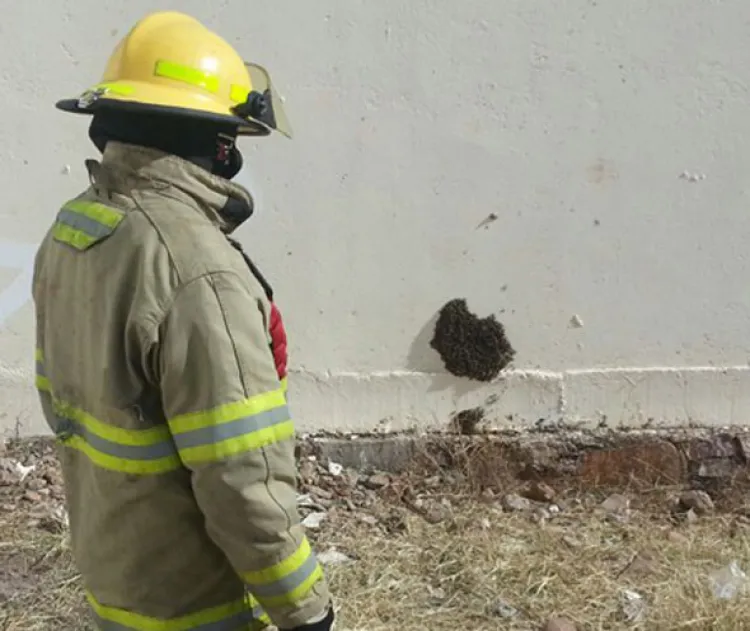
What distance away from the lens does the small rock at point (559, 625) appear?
9.04 feet

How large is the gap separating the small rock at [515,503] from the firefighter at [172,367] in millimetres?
2112

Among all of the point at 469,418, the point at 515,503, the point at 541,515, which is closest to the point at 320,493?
the point at 469,418

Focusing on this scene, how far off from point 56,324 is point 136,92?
438 mm

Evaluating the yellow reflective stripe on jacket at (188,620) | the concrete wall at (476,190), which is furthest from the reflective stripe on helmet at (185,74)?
the concrete wall at (476,190)

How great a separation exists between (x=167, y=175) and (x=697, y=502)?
9.52 feet

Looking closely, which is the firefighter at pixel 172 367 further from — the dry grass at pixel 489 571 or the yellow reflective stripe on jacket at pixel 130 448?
the dry grass at pixel 489 571

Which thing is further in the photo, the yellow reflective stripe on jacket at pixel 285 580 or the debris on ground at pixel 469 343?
the debris on ground at pixel 469 343

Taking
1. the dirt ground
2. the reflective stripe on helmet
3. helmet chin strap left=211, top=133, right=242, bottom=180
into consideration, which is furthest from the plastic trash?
the reflective stripe on helmet

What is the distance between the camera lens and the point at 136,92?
150 cm

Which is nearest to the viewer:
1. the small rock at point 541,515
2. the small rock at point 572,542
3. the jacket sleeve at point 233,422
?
the jacket sleeve at point 233,422

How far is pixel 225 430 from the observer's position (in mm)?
1321

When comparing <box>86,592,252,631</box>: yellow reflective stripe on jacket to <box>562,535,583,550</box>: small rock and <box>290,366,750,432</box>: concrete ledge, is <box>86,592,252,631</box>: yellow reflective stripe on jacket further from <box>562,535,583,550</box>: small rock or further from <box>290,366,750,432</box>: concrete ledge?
<box>290,366,750,432</box>: concrete ledge

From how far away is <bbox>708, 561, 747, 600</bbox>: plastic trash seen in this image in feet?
9.62

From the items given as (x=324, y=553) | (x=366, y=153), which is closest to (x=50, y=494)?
(x=324, y=553)
